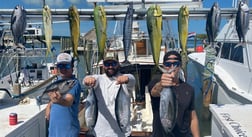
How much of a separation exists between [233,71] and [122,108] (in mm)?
6041

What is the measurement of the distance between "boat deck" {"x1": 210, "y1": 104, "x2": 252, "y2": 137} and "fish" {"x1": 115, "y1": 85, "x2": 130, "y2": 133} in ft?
3.13

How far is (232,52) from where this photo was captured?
907 centimetres

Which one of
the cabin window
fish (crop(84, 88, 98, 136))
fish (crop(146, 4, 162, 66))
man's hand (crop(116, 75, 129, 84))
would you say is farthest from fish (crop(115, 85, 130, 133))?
the cabin window

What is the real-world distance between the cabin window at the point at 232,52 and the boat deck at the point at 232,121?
4650mm

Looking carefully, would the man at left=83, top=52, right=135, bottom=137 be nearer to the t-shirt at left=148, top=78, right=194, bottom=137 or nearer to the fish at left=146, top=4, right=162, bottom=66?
the t-shirt at left=148, top=78, right=194, bottom=137

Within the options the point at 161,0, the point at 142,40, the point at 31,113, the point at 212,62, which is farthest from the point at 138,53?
the point at 31,113

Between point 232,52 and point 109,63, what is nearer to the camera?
point 109,63

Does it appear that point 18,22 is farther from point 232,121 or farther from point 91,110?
point 232,121

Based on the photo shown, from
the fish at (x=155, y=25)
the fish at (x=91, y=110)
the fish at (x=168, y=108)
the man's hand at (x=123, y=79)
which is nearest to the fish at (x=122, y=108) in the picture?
the man's hand at (x=123, y=79)

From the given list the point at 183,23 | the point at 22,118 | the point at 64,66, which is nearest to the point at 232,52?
the point at 183,23

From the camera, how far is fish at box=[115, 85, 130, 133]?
344 cm

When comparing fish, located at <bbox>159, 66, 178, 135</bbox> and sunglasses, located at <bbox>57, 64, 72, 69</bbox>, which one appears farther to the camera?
sunglasses, located at <bbox>57, 64, 72, 69</bbox>

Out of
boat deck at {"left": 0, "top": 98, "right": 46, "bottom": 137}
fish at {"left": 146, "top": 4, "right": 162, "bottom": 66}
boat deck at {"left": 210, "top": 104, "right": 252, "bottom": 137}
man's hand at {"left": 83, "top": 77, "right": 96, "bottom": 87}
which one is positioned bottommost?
boat deck at {"left": 0, "top": 98, "right": 46, "bottom": 137}

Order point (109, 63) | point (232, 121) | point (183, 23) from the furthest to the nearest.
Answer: point (183, 23), point (109, 63), point (232, 121)
